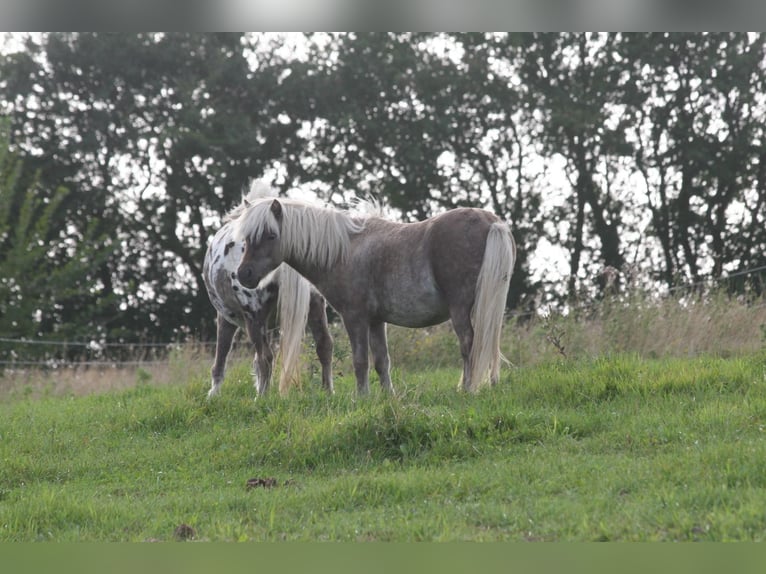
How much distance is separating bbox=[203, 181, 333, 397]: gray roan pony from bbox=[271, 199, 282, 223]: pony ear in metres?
0.54

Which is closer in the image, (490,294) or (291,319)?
(490,294)

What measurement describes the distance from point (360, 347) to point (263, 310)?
4.75ft

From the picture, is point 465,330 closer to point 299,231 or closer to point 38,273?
point 299,231

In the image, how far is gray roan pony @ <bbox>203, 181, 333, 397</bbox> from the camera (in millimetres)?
8672

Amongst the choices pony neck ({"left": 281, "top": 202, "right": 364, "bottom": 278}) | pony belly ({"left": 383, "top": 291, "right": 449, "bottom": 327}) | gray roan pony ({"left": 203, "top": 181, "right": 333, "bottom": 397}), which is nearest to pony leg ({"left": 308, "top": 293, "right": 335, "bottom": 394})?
gray roan pony ({"left": 203, "top": 181, "right": 333, "bottom": 397})

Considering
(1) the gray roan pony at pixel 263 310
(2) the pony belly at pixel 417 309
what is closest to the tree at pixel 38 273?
(1) the gray roan pony at pixel 263 310

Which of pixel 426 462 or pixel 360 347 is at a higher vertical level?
pixel 360 347

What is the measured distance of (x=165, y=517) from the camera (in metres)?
5.35

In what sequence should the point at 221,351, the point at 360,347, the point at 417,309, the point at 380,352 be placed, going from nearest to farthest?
the point at 417,309, the point at 360,347, the point at 380,352, the point at 221,351

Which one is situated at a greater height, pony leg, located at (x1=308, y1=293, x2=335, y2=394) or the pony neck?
the pony neck

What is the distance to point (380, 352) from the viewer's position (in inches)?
322

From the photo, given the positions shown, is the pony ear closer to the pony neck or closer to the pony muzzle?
the pony neck

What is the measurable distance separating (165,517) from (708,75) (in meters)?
22.2

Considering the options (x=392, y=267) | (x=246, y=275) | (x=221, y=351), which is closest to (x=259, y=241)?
(x=246, y=275)
